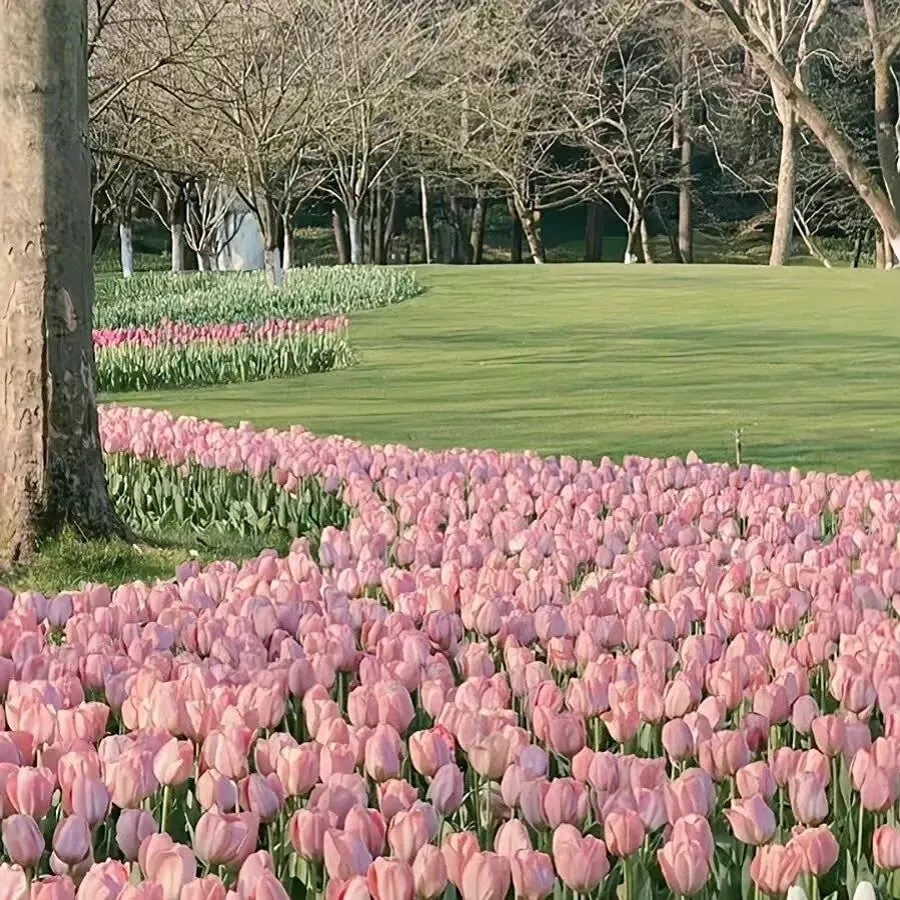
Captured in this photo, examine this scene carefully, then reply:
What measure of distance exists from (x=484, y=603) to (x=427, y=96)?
40.4 m

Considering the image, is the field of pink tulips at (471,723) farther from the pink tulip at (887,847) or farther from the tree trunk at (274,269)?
the tree trunk at (274,269)

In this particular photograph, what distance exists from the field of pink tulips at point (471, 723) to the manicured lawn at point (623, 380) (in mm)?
5064

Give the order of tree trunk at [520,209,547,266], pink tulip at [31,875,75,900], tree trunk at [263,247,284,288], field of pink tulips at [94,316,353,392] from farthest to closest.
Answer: tree trunk at [520,209,547,266]
tree trunk at [263,247,284,288]
field of pink tulips at [94,316,353,392]
pink tulip at [31,875,75,900]

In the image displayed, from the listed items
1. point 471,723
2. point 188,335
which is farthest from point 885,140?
point 471,723

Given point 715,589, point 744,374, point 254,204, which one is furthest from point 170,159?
point 715,589

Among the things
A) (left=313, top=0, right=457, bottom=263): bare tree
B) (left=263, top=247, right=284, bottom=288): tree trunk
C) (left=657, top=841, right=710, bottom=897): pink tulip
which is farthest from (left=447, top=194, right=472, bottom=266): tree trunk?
(left=657, top=841, right=710, bottom=897): pink tulip

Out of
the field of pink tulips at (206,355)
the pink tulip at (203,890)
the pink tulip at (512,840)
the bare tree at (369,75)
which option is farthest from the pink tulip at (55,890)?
the bare tree at (369,75)

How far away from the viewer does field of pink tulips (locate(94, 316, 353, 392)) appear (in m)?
16.4

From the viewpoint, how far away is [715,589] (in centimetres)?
522

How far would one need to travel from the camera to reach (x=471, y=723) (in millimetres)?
3209

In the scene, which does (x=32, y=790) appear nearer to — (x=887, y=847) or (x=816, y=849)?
(x=816, y=849)

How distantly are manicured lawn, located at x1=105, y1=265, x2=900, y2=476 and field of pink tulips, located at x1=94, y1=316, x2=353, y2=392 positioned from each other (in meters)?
0.64

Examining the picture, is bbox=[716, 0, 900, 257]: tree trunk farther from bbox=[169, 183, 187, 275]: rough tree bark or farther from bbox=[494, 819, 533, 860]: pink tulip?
bbox=[169, 183, 187, 275]: rough tree bark

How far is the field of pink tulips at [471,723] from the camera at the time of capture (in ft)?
8.25
